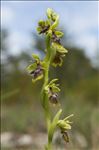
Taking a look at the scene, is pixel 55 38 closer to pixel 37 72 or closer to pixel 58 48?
pixel 58 48

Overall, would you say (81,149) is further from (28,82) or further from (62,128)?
(28,82)

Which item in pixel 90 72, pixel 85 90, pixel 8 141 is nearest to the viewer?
pixel 8 141

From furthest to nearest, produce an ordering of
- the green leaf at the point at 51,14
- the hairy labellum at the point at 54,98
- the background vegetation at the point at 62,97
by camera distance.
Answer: the background vegetation at the point at 62,97 → the green leaf at the point at 51,14 → the hairy labellum at the point at 54,98

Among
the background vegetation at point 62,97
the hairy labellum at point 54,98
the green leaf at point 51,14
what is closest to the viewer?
the hairy labellum at point 54,98

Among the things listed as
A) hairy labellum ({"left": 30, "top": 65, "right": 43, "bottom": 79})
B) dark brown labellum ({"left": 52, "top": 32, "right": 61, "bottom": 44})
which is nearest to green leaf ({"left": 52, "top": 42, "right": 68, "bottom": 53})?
dark brown labellum ({"left": 52, "top": 32, "right": 61, "bottom": 44})

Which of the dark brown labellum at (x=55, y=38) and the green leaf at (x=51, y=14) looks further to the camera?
the green leaf at (x=51, y=14)

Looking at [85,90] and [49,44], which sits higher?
[85,90]

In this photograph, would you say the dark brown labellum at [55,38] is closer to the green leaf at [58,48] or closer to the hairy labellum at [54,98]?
the green leaf at [58,48]

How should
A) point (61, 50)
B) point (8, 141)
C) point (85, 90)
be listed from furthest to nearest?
point (85, 90), point (8, 141), point (61, 50)

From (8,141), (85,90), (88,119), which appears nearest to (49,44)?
(88,119)

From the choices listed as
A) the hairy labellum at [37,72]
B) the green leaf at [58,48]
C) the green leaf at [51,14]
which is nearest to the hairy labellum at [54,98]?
the hairy labellum at [37,72]

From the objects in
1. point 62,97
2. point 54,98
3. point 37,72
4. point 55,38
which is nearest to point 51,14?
point 55,38
